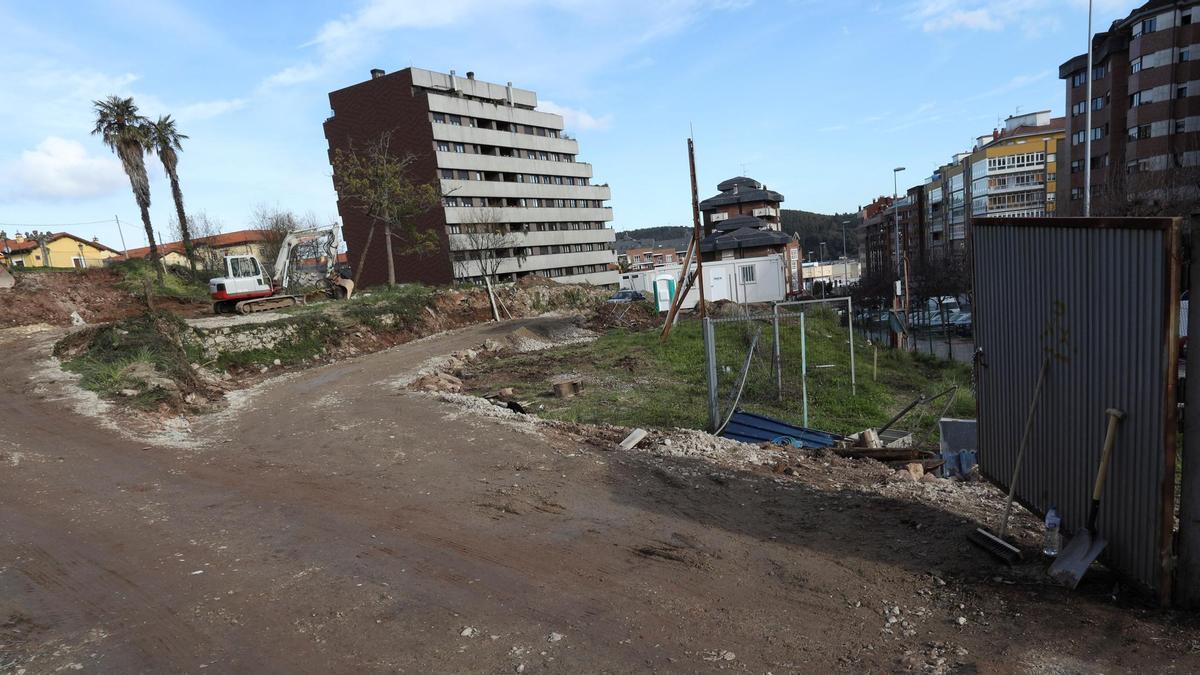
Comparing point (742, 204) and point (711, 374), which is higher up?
point (742, 204)

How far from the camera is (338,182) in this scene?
44.8 metres

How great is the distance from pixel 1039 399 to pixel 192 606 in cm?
733

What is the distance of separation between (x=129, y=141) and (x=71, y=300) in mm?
10532

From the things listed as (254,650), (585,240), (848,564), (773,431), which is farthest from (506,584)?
(585,240)

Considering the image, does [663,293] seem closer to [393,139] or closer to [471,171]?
[471,171]

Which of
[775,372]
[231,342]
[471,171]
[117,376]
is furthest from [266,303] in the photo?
[471,171]

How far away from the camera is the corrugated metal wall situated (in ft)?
13.9

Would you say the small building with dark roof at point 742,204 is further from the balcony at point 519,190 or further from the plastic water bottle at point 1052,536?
the plastic water bottle at point 1052,536

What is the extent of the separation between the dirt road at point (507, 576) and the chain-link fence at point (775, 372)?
4.05 metres

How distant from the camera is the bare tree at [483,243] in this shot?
181ft

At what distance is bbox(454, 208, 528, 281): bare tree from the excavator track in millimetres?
24108

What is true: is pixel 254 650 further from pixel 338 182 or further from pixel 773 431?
pixel 338 182

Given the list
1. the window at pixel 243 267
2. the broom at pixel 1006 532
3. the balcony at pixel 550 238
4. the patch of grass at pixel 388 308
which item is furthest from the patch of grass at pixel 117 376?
the balcony at pixel 550 238

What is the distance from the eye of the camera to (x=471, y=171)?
203ft
